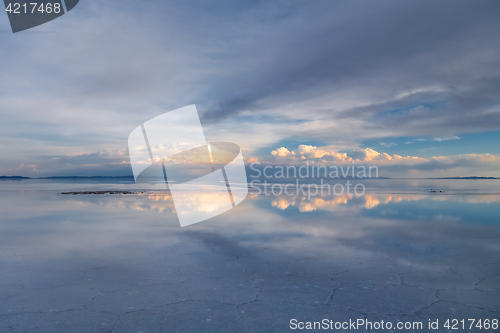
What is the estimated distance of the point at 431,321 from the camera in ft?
12.6

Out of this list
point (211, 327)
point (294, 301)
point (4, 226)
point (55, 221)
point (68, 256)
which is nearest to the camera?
point (211, 327)

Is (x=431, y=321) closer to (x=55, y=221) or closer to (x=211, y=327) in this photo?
(x=211, y=327)

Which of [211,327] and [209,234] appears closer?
[211,327]

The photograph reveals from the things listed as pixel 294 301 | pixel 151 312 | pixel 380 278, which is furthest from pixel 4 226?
pixel 380 278

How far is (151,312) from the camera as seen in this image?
159 inches

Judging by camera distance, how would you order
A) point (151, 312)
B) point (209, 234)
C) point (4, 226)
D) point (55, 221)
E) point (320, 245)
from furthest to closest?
point (55, 221)
point (4, 226)
point (209, 234)
point (320, 245)
point (151, 312)

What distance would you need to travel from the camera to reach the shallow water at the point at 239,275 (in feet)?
13.0

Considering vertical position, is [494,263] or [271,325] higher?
[271,325]

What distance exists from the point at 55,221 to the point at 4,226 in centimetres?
146

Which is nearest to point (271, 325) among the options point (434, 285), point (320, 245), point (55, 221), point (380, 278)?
point (380, 278)

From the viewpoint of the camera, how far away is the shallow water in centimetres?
395

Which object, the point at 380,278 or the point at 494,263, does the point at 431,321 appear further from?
the point at 494,263

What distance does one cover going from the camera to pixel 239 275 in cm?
545

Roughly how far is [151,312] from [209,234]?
4.98 metres
